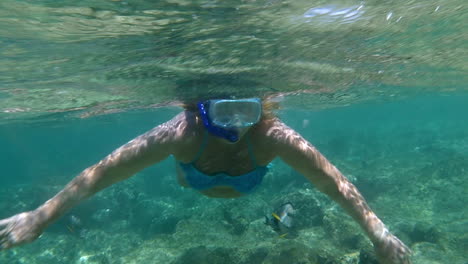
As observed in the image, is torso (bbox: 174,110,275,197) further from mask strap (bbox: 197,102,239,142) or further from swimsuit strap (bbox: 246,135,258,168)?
mask strap (bbox: 197,102,239,142)

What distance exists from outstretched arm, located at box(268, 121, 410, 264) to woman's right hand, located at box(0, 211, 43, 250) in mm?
3703

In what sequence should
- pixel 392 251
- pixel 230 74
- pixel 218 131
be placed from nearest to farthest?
pixel 392 251, pixel 218 131, pixel 230 74

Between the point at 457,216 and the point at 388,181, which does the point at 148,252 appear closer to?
the point at 457,216

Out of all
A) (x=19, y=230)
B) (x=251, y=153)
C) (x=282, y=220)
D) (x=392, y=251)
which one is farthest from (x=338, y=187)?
(x=19, y=230)

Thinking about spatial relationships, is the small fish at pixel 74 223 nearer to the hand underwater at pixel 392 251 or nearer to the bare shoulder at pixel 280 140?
the bare shoulder at pixel 280 140

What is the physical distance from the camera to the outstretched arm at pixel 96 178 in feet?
12.8

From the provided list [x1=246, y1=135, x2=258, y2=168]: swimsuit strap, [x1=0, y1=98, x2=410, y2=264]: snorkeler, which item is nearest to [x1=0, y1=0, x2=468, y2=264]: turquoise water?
[x1=0, y1=98, x2=410, y2=264]: snorkeler

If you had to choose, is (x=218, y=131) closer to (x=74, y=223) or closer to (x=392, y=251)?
(x=392, y=251)

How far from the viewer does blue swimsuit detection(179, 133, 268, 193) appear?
5.59 metres

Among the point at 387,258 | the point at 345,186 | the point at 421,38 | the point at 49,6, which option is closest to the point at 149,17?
the point at 49,6

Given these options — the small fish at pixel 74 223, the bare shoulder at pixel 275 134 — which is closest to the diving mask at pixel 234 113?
the bare shoulder at pixel 275 134

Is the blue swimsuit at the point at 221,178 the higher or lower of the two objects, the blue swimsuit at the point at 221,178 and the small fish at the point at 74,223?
the higher

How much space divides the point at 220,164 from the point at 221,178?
0.26m

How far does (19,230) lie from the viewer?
152 inches
